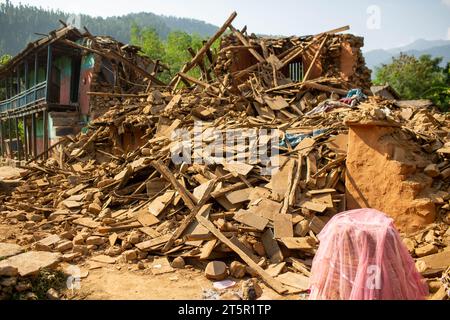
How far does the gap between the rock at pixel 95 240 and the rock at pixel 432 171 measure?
215 inches

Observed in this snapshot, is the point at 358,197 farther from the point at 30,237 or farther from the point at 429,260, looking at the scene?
the point at 30,237

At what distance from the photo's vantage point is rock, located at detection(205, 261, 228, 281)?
483 centimetres

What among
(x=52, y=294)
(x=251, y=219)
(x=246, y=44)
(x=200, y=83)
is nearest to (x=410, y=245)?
(x=251, y=219)

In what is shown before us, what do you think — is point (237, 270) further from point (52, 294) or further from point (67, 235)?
point (67, 235)

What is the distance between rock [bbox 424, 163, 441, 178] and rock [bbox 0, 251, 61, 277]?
5738 mm

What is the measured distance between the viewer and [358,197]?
6051 mm

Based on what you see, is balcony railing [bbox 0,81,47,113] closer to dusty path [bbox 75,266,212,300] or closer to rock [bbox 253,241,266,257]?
dusty path [bbox 75,266,212,300]

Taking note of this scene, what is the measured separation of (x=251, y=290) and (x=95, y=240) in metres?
2.94

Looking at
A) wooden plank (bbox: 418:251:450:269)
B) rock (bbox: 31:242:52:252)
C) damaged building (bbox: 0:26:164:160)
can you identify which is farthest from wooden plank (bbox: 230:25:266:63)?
rock (bbox: 31:242:52:252)

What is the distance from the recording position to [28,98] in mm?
19656

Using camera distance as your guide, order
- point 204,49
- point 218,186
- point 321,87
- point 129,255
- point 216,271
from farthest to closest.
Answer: point 204,49, point 321,87, point 218,186, point 129,255, point 216,271

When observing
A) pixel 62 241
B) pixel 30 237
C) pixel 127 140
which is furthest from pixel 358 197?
pixel 127 140

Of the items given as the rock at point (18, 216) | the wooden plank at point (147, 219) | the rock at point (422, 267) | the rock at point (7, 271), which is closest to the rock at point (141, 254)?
the wooden plank at point (147, 219)

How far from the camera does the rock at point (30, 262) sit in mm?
4336
